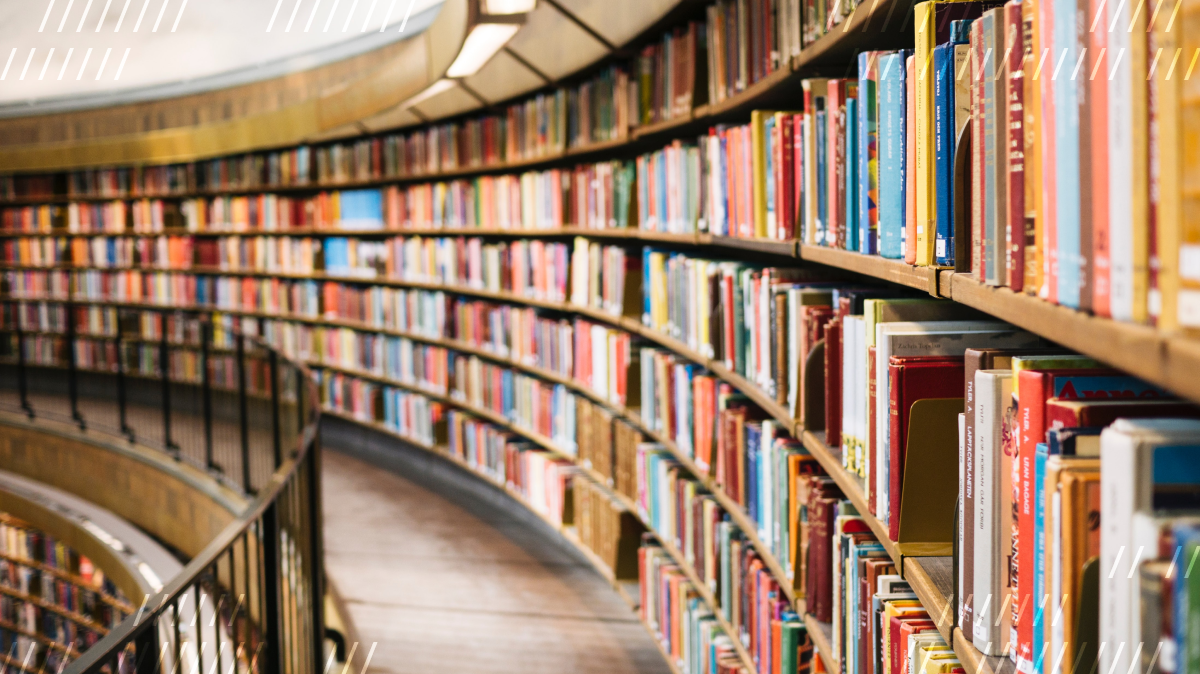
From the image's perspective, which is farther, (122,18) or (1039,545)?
(122,18)

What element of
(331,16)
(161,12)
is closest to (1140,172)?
(331,16)

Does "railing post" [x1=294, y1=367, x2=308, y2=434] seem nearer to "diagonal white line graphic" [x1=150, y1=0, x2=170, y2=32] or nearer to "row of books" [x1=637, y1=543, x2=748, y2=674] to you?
"row of books" [x1=637, y1=543, x2=748, y2=674]

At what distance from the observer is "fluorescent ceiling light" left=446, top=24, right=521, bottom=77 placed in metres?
3.13

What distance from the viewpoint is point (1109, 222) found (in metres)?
0.77

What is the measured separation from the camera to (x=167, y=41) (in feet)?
28.1

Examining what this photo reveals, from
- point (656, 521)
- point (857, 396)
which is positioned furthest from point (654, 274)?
point (857, 396)

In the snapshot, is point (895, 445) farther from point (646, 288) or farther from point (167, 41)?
point (167, 41)

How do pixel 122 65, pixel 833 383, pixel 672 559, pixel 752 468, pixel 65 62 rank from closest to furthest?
pixel 833 383
pixel 752 468
pixel 672 559
pixel 122 65
pixel 65 62

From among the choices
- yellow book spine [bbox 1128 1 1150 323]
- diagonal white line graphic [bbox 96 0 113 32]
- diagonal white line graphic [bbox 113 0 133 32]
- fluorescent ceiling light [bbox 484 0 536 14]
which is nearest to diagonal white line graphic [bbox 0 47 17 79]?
diagonal white line graphic [bbox 96 0 113 32]

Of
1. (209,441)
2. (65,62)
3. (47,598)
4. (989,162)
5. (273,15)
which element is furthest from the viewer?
(65,62)

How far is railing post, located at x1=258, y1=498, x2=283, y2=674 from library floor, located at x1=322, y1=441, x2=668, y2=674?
1.21m

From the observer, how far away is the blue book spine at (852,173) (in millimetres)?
1617

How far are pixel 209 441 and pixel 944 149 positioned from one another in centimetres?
505

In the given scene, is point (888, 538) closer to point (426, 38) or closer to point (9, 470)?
point (426, 38)
